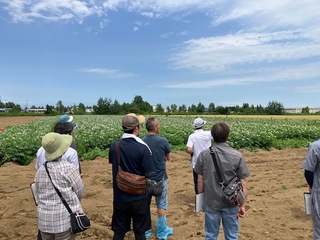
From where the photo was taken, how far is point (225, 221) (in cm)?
364

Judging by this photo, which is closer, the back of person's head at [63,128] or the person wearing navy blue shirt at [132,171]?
the person wearing navy blue shirt at [132,171]

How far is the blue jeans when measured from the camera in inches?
142

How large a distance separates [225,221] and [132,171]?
1.22 m

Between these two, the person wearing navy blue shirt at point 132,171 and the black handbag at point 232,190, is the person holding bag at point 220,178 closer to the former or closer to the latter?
the black handbag at point 232,190

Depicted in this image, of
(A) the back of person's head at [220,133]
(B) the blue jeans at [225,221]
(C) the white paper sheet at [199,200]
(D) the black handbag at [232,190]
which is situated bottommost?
(B) the blue jeans at [225,221]

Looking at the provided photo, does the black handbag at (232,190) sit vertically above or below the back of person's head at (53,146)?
below

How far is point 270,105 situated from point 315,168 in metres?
86.1

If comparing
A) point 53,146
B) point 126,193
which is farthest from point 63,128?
point 126,193

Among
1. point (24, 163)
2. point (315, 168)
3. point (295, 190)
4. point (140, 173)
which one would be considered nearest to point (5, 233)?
point (140, 173)

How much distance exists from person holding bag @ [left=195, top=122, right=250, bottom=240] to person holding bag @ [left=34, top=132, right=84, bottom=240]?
1419 millimetres

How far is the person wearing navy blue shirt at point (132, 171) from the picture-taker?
12.7 ft

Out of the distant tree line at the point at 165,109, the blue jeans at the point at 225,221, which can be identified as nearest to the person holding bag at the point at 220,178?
the blue jeans at the point at 225,221

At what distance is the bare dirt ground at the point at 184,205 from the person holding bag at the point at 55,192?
2245mm

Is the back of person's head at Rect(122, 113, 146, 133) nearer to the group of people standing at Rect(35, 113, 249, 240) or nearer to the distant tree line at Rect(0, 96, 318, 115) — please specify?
the group of people standing at Rect(35, 113, 249, 240)
